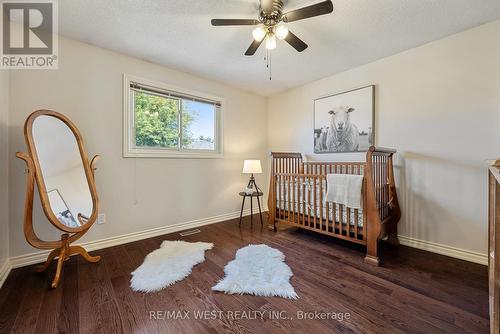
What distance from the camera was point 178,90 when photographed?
2869mm

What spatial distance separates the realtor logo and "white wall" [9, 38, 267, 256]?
0.08 meters

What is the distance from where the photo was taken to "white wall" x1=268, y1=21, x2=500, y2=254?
6.27ft

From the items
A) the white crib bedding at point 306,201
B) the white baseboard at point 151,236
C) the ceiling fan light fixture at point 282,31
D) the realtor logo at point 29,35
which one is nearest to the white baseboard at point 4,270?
the white baseboard at point 151,236

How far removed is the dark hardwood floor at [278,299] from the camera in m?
1.20

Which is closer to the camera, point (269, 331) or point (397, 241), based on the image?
point (269, 331)

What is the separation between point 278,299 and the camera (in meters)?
1.44

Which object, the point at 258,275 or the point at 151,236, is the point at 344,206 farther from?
the point at 151,236

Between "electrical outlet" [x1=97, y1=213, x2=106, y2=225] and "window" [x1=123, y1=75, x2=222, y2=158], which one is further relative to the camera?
"window" [x1=123, y1=75, x2=222, y2=158]

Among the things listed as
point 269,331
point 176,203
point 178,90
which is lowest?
point 269,331

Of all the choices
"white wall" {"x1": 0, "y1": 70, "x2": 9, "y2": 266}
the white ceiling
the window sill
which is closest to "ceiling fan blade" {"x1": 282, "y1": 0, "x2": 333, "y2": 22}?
the white ceiling

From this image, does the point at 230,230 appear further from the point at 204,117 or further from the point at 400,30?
the point at 400,30

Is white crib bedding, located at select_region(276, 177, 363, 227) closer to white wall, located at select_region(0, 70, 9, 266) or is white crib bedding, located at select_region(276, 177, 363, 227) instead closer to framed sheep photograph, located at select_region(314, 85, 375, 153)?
framed sheep photograph, located at select_region(314, 85, 375, 153)

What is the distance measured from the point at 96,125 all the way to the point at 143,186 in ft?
2.82

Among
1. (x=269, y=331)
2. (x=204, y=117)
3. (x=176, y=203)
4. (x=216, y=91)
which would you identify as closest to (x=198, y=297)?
(x=269, y=331)
